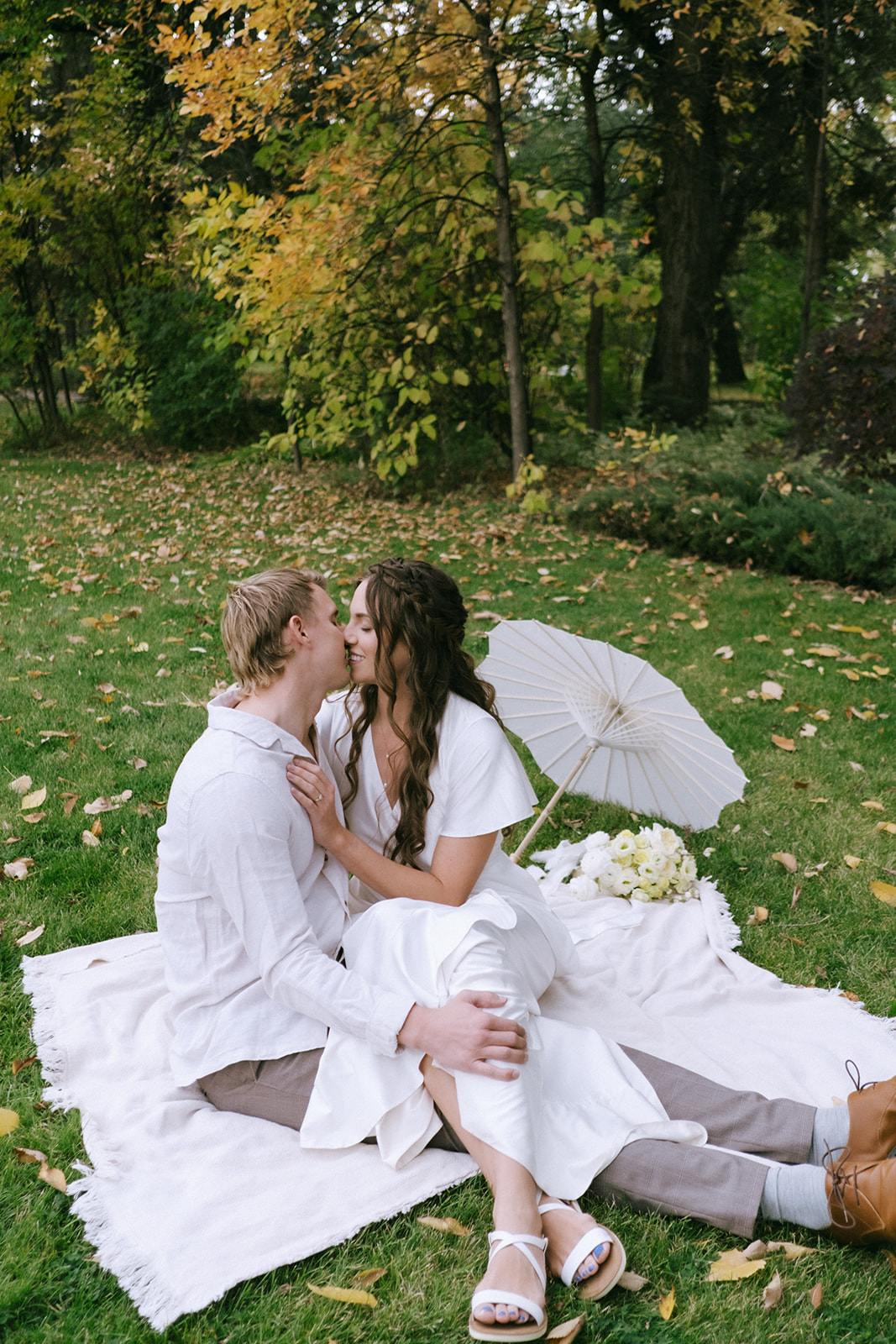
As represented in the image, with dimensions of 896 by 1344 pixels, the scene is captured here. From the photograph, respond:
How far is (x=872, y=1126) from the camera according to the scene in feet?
7.38

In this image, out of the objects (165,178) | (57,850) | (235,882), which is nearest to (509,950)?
(235,882)

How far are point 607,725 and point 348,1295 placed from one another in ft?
6.49

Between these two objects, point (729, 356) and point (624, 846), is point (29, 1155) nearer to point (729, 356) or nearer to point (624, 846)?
point (624, 846)

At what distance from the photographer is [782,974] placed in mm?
3424

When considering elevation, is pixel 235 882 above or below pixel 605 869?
above

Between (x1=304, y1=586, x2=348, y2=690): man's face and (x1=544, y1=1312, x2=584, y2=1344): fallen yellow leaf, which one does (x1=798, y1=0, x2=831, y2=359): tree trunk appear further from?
(x1=544, y1=1312, x2=584, y2=1344): fallen yellow leaf

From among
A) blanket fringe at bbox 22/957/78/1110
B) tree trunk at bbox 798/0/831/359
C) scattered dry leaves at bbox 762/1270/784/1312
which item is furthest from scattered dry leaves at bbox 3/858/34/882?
tree trunk at bbox 798/0/831/359

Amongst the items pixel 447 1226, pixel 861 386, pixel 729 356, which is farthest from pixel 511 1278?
pixel 729 356

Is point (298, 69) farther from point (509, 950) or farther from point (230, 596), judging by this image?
point (509, 950)

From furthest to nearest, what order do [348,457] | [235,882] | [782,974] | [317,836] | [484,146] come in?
[348,457] → [484,146] → [782,974] → [317,836] → [235,882]

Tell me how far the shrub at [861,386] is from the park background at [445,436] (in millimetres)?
40

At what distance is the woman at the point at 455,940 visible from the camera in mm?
2148

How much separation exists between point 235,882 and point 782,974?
6.83 feet

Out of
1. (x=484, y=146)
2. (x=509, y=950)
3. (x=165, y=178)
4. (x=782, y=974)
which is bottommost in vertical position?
(x=782, y=974)
